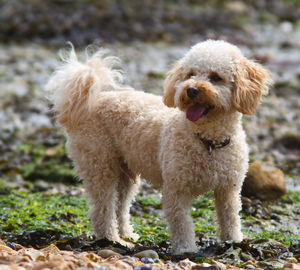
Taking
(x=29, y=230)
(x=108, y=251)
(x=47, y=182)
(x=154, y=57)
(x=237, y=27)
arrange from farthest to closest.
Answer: (x=237, y=27) < (x=154, y=57) < (x=47, y=182) < (x=29, y=230) < (x=108, y=251)

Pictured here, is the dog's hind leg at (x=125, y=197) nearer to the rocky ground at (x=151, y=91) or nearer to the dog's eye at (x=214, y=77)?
the rocky ground at (x=151, y=91)

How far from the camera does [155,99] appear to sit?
19.4ft

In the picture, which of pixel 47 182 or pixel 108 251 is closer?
pixel 108 251

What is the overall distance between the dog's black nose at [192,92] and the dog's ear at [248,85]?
1.37 ft

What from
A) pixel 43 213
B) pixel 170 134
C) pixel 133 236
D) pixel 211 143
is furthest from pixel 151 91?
pixel 211 143

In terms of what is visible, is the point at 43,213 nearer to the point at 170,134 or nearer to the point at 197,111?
the point at 170,134

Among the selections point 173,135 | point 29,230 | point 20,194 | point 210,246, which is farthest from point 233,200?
point 20,194

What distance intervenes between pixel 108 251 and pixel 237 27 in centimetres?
1672

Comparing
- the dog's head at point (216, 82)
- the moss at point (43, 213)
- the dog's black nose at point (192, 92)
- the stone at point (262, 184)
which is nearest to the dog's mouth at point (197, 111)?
the dog's head at point (216, 82)

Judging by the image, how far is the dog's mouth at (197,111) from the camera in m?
4.76

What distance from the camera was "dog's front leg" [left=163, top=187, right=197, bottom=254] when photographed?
4.99 metres

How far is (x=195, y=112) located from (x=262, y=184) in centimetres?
271

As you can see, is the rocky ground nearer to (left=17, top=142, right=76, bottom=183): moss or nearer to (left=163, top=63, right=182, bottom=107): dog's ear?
(left=17, top=142, right=76, bottom=183): moss

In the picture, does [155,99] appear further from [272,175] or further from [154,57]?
[154,57]
